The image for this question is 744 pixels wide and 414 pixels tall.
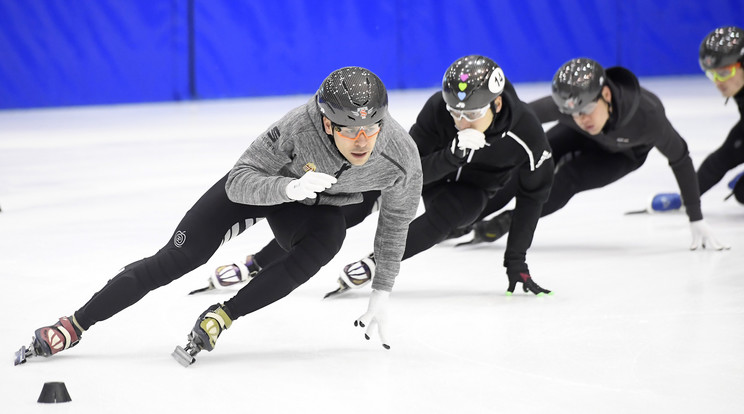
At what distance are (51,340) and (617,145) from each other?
131 inches

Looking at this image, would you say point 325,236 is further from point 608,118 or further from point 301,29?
point 301,29

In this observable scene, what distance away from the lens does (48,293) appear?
419cm

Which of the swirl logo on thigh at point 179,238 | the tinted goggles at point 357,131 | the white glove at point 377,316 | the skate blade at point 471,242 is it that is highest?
the tinted goggles at point 357,131

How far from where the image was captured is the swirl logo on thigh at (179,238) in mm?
3264

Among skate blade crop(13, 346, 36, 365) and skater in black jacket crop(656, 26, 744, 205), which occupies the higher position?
skate blade crop(13, 346, 36, 365)

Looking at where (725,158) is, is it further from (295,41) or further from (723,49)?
(295,41)

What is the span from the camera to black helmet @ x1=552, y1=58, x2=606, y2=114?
14.9 feet

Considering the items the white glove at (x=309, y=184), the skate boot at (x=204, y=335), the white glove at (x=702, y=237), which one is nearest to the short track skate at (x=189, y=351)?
the skate boot at (x=204, y=335)

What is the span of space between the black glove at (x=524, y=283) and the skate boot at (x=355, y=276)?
0.61 meters

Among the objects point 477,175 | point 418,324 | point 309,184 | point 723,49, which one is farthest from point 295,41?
point 309,184

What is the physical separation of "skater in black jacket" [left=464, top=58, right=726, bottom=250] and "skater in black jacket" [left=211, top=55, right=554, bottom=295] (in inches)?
16.6

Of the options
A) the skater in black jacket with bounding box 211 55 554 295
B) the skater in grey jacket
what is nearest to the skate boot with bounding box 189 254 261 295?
the skater in black jacket with bounding box 211 55 554 295

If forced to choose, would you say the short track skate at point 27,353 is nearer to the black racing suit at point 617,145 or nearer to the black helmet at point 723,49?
the black racing suit at point 617,145

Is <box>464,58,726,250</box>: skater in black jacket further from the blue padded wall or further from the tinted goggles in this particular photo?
the blue padded wall
